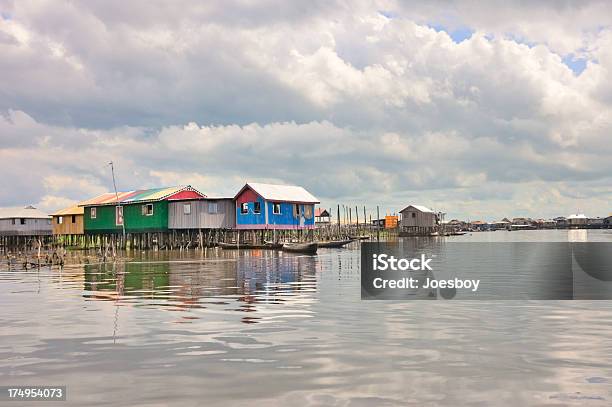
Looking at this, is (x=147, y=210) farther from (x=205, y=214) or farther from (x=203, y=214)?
(x=205, y=214)

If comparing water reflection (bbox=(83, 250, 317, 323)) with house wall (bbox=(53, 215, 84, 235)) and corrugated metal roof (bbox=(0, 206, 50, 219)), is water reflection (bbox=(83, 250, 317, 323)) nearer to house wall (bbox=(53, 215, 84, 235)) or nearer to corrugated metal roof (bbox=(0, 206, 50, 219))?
house wall (bbox=(53, 215, 84, 235))

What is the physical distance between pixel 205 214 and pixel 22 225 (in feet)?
109

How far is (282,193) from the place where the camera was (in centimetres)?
7031

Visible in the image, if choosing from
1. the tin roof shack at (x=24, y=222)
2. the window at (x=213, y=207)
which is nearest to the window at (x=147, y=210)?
the window at (x=213, y=207)

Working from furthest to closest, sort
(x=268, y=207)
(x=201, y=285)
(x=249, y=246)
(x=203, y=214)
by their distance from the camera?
(x=203, y=214) < (x=268, y=207) < (x=249, y=246) < (x=201, y=285)

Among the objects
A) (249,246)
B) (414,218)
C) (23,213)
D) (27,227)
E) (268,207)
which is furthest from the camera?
(414,218)

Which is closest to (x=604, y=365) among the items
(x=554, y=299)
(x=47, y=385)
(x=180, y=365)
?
(x=180, y=365)

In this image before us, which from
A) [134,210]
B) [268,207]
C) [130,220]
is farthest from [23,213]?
[268,207]

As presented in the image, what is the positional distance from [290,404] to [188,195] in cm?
6345

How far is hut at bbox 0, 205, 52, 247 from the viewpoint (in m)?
86.2

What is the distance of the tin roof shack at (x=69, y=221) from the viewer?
82312mm

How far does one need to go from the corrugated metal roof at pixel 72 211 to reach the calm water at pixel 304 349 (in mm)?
62088

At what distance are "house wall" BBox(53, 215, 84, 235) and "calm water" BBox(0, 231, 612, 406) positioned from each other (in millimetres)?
61748

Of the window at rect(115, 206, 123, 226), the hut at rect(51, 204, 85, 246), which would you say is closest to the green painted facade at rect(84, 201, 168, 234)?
the window at rect(115, 206, 123, 226)
